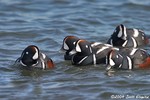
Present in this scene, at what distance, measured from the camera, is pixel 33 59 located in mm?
12383

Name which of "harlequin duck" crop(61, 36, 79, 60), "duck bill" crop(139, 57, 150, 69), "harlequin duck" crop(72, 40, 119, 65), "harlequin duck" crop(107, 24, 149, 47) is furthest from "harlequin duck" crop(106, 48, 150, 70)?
"harlequin duck" crop(107, 24, 149, 47)

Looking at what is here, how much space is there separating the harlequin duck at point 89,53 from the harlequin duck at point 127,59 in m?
0.37

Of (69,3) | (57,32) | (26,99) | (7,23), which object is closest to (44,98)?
(26,99)

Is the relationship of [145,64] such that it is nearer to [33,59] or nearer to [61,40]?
[33,59]

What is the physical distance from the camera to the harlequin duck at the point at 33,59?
1233 cm

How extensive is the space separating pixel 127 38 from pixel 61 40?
1.68 m

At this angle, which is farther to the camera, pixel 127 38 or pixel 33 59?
pixel 127 38

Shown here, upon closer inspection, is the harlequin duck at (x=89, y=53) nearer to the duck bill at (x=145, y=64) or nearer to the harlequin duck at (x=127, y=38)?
the duck bill at (x=145, y=64)

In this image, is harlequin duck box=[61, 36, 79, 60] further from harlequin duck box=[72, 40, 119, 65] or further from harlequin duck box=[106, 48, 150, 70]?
harlequin duck box=[106, 48, 150, 70]

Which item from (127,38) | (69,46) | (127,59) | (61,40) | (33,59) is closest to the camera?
(33,59)

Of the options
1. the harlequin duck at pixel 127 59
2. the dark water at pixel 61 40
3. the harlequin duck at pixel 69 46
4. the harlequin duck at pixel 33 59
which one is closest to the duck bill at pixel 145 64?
the harlequin duck at pixel 127 59

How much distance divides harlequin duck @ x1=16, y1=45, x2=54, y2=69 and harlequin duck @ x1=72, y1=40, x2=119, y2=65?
26.4 inches

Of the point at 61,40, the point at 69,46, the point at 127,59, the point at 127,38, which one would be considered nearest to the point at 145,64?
the point at 127,59

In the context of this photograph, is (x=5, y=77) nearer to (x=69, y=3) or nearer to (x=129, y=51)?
(x=129, y=51)
